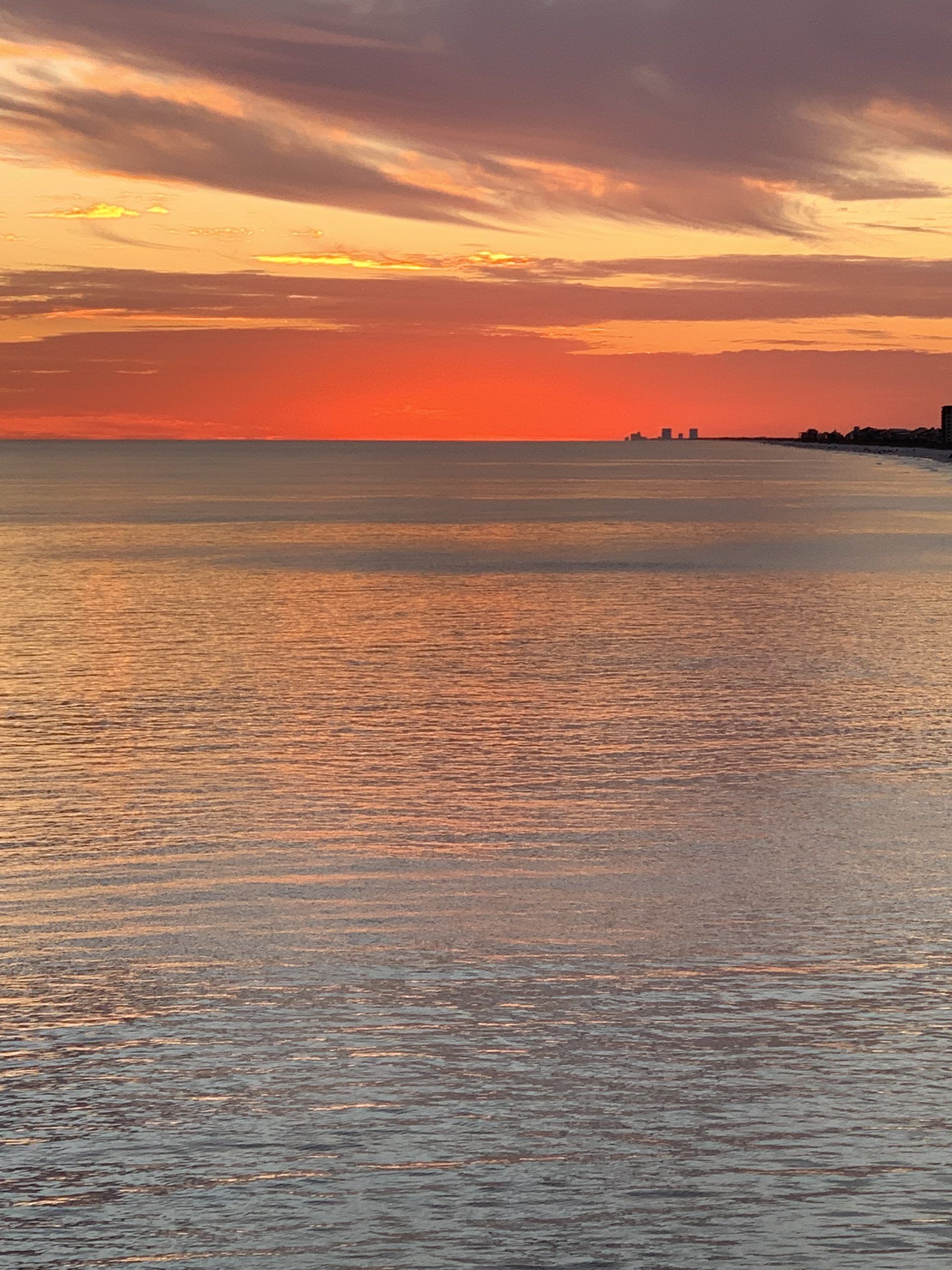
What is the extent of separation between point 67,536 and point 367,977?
5870cm

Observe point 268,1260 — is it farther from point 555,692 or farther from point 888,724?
point 555,692

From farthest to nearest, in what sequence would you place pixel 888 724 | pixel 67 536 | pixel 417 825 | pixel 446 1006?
pixel 67 536 → pixel 888 724 → pixel 417 825 → pixel 446 1006

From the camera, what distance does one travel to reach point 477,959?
9.52 metres

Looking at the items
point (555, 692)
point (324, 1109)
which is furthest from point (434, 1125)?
point (555, 692)

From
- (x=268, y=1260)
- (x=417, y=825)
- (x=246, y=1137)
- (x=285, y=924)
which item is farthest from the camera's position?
(x=417, y=825)

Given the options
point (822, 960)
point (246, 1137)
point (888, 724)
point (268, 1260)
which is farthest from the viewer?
point (888, 724)

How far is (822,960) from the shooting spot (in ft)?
31.0

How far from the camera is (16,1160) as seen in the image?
22.2ft

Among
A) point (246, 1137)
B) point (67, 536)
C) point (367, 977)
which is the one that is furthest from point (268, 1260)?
point (67, 536)

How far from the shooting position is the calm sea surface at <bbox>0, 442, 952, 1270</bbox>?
20.8 ft

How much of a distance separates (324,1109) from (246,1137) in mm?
415

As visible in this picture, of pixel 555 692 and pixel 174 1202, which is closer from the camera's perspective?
pixel 174 1202

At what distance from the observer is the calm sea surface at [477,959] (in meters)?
6.34

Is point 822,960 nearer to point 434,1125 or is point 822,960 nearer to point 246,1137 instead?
point 434,1125
